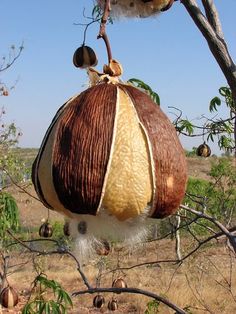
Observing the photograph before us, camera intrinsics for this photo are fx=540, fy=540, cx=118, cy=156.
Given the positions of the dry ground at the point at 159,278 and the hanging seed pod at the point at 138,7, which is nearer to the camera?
the hanging seed pod at the point at 138,7

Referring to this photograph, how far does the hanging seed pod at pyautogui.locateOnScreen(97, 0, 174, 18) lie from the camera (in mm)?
1037

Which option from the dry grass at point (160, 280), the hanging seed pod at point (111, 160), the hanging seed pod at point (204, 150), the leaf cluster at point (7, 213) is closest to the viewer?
the hanging seed pod at point (111, 160)

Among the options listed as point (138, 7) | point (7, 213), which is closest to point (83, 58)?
point (138, 7)

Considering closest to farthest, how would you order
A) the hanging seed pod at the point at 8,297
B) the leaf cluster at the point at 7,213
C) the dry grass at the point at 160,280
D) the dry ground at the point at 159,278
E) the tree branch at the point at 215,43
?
the tree branch at the point at 215,43 → the leaf cluster at the point at 7,213 → the hanging seed pod at the point at 8,297 → the dry ground at the point at 159,278 → the dry grass at the point at 160,280

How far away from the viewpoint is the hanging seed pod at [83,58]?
0.86 m

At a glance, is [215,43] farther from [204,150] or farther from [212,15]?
[204,150]

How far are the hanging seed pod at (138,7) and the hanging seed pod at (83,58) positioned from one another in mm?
225

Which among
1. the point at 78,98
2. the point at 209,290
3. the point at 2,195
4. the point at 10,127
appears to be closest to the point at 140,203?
the point at 78,98

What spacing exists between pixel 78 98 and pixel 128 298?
9070 mm

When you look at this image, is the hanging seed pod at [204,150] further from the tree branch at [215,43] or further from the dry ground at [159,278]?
the tree branch at [215,43]

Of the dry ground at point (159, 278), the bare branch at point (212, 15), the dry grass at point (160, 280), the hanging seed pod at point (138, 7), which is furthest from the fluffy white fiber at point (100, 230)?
the dry grass at point (160, 280)

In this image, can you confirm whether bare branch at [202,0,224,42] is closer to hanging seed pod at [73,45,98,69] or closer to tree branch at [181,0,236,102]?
tree branch at [181,0,236,102]

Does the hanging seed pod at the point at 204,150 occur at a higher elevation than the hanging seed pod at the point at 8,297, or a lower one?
higher

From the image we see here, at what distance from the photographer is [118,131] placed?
2.17 feet
